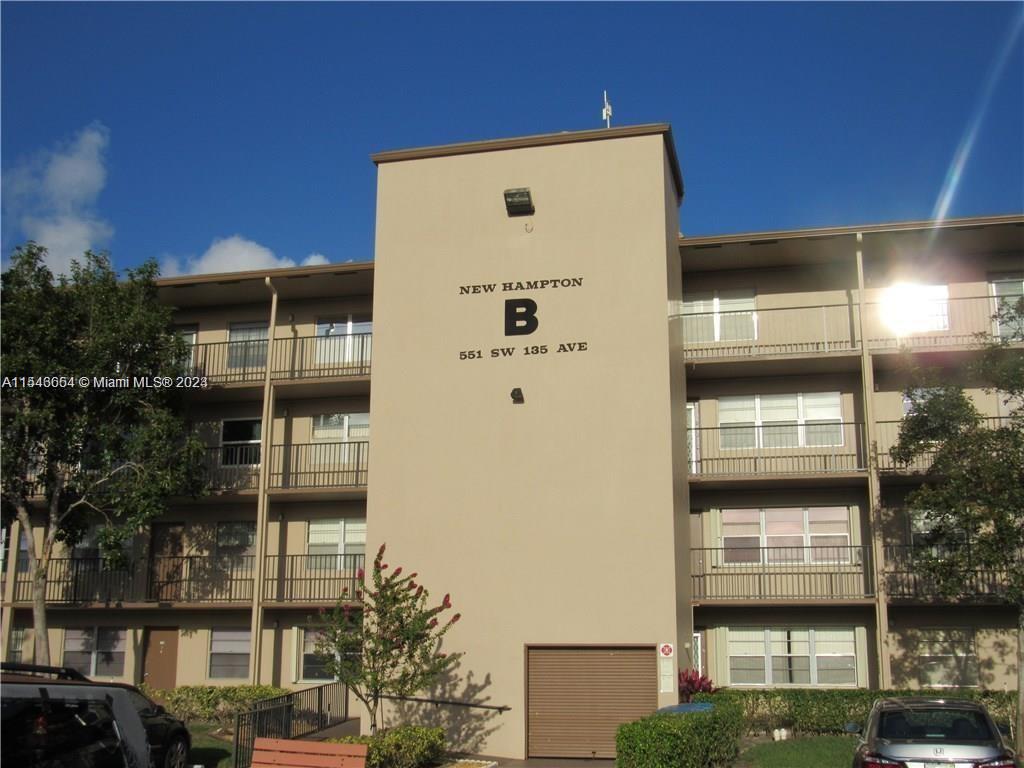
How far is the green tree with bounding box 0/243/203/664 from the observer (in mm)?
23375

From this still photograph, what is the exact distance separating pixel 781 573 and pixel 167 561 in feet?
46.8

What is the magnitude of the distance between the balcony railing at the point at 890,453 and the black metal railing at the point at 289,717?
1208cm

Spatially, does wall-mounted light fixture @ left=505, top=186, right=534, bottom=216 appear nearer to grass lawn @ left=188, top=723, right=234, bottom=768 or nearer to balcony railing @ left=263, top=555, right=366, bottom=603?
balcony railing @ left=263, top=555, right=366, bottom=603

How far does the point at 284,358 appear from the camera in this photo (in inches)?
1073

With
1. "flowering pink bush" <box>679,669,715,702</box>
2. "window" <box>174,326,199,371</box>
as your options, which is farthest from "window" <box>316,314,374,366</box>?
"flowering pink bush" <box>679,669,715,702</box>

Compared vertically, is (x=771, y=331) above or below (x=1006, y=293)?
below

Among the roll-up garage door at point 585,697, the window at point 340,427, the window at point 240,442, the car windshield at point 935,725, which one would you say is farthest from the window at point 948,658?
the window at point 240,442

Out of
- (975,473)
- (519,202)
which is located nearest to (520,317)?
(519,202)

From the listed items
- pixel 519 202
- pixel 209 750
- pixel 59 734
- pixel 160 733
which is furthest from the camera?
pixel 519 202

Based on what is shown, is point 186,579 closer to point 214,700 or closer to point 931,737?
point 214,700

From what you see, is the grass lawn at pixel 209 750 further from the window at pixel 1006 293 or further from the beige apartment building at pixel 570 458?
the window at pixel 1006 293

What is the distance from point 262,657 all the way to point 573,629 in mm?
8397

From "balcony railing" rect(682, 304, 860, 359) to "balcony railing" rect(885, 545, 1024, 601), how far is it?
15.0ft

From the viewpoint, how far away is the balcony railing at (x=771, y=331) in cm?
2505
